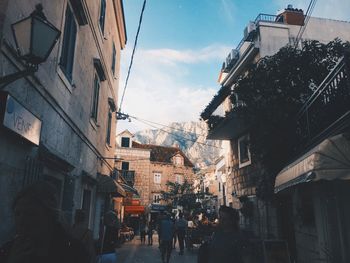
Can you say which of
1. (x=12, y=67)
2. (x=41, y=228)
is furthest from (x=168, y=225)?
(x=41, y=228)

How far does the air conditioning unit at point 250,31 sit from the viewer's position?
15.1 metres

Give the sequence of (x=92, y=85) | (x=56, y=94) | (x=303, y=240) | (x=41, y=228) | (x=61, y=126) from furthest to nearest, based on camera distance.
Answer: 1. (x=92, y=85)
2. (x=303, y=240)
3. (x=61, y=126)
4. (x=56, y=94)
5. (x=41, y=228)

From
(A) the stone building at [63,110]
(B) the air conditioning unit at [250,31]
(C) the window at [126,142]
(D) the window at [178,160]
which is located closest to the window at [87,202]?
(A) the stone building at [63,110]

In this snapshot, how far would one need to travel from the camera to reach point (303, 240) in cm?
862

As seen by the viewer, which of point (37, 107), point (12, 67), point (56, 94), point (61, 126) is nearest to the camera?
point (12, 67)

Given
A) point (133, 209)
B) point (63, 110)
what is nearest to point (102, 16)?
point (63, 110)

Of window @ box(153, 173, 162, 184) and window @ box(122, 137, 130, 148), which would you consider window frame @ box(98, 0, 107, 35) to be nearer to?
window @ box(122, 137, 130, 148)

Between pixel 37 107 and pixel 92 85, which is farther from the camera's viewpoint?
pixel 92 85

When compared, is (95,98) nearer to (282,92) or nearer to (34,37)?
(282,92)

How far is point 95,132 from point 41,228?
9637mm

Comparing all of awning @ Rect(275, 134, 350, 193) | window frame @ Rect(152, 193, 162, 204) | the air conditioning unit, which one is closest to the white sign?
awning @ Rect(275, 134, 350, 193)

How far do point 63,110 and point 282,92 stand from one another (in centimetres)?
638

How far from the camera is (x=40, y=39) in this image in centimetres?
351

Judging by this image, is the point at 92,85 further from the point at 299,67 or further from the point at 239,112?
the point at 299,67
